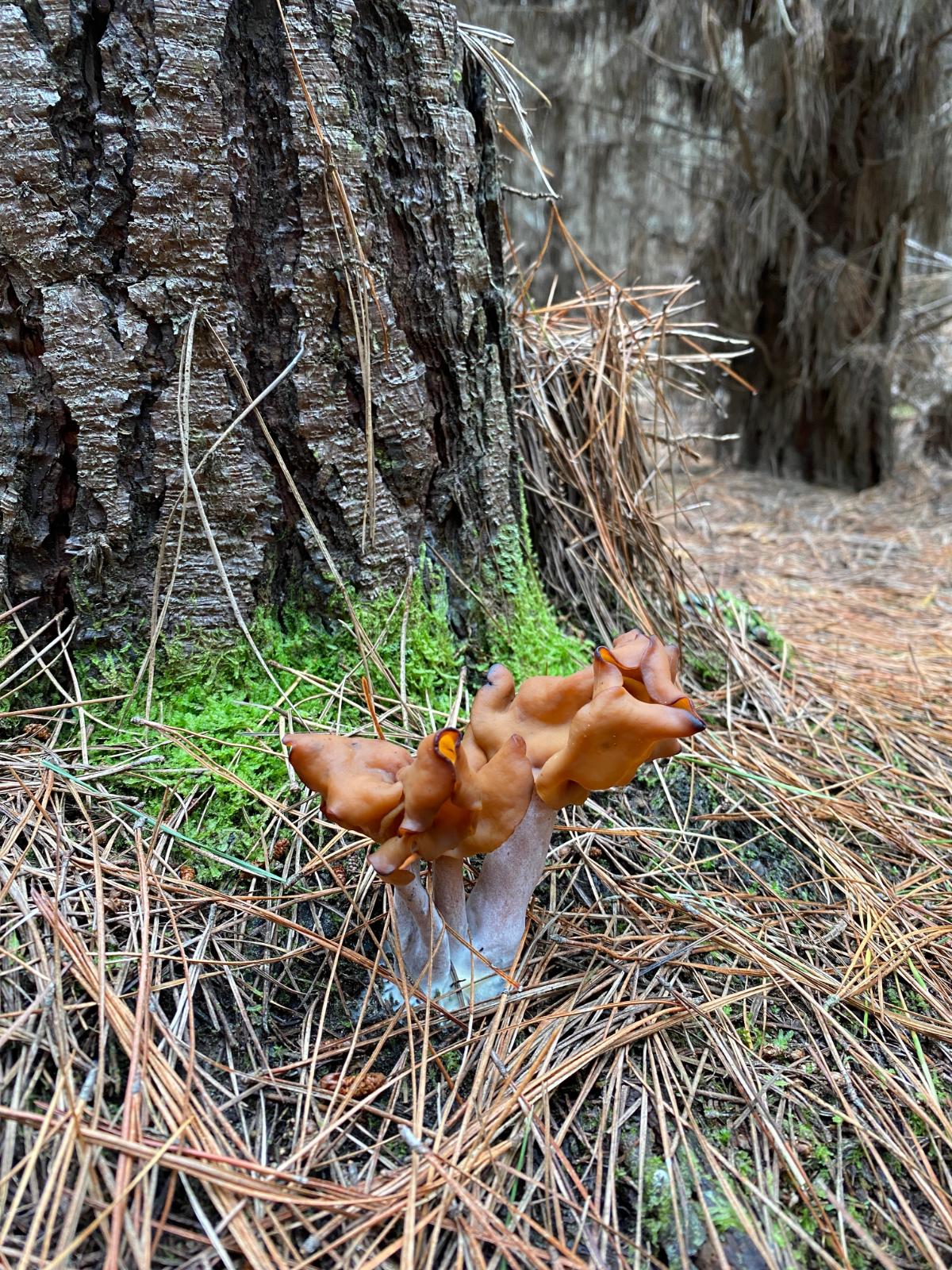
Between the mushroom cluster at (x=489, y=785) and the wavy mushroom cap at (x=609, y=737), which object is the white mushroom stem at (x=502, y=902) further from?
the wavy mushroom cap at (x=609, y=737)

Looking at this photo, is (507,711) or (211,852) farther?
(211,852)

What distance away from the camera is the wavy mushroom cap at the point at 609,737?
120 cm

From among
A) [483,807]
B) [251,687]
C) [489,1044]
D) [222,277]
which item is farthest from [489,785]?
[222,277]

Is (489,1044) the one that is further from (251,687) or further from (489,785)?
(251,687)

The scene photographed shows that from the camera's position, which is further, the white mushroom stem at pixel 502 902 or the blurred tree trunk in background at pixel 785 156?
the blurred tree trunk in background at pixel 785 156

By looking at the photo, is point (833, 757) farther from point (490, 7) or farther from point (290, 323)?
point (490, 7)

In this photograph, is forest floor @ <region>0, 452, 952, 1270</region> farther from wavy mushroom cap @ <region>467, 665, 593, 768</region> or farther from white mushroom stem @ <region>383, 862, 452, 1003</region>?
wavy mushroom cap @ <region>467, 665, 593, 768</region>

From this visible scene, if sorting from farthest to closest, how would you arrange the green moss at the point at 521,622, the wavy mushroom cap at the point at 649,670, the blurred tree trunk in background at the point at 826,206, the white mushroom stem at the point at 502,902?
the blurred tree trunk in background at the point at 826,206 < the green moss at the point at 521,622 < the white mushroom stem at the point at 502,902 < the wavy mushroom cap at the point at 649,670

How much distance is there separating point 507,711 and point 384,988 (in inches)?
20.4

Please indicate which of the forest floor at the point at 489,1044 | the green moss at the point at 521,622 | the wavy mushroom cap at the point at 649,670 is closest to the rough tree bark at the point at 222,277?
the green moss at the point at 521,622

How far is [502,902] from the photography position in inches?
57.1

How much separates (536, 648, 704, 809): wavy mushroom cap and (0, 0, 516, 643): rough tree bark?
75 cm

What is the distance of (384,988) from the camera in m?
1.44

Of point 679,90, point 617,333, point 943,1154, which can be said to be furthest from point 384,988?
point 679,90
